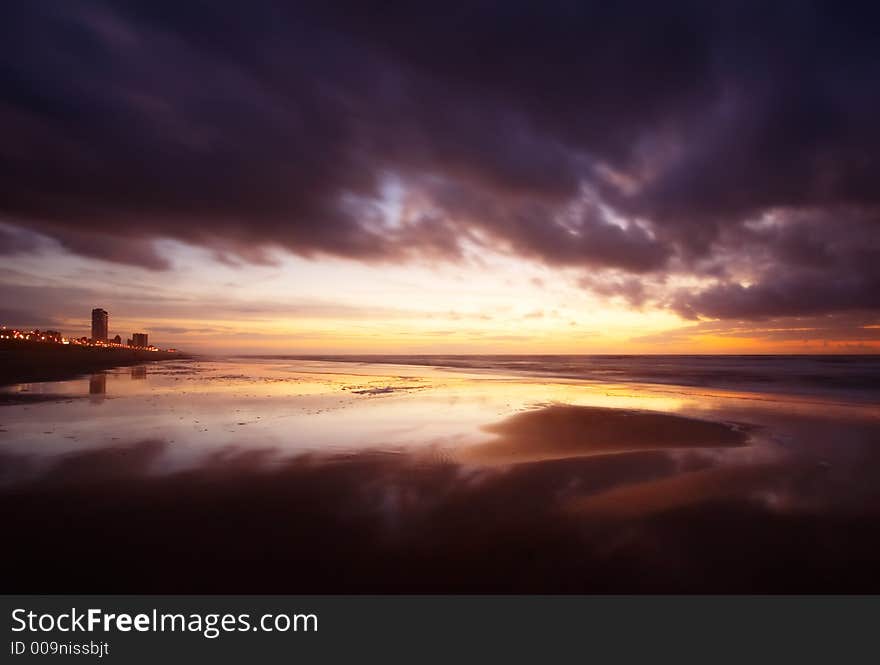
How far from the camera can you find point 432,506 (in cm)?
599

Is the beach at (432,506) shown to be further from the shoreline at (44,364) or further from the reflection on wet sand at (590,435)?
the shoreline at (44,364)

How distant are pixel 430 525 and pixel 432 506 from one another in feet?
2.09

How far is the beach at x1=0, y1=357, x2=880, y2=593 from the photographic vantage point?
429 cm

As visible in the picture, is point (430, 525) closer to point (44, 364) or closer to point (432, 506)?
point (432, 506)

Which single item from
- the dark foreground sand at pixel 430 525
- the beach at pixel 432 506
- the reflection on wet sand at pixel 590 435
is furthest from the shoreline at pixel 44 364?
the reflection on wet sand at pixel 590 435

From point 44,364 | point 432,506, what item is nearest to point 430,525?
point 432,506

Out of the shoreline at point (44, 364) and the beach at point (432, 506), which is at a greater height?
the shoreline at point (44, 364)

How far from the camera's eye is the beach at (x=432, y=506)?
4289mm

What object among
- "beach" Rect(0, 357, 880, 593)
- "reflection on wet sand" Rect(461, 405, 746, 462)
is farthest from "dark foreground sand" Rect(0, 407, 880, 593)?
"reflection on wet sand" Rect(461, 405, 746, 462)

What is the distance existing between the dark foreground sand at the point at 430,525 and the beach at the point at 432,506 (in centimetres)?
3

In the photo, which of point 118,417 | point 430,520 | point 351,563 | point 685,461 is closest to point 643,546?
point 430,520

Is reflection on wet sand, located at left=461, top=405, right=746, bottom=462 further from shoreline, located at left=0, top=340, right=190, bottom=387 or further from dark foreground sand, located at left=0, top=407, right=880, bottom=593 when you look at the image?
shoreline, located at left=0, top=340, right=190, bottom=387

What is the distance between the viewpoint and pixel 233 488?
21.7 feet

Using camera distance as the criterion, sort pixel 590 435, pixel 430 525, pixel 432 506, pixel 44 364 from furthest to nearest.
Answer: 1. pixel 44 364
2. pixel 590 435
3. pixel 432 506
4. pixel 430 525
